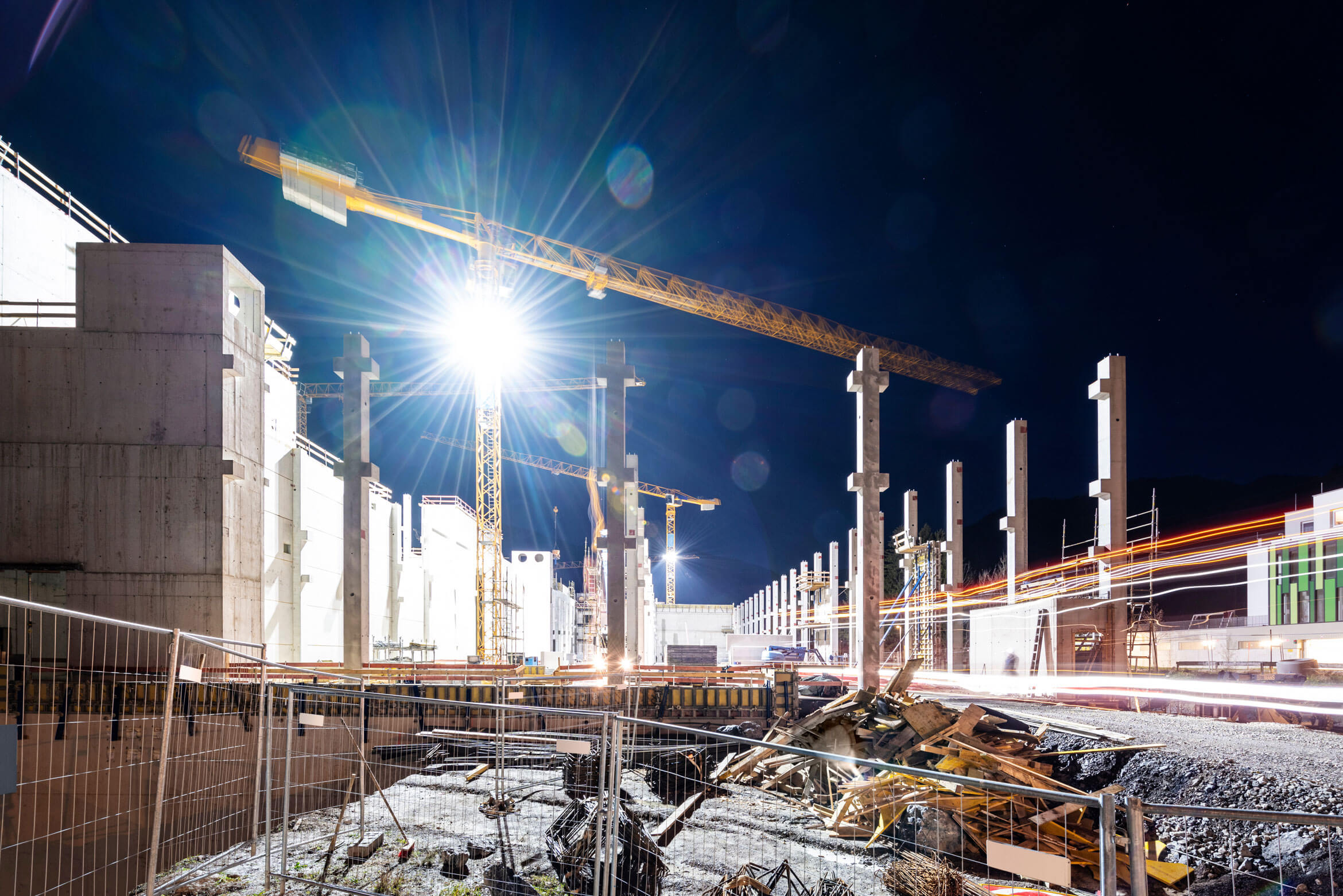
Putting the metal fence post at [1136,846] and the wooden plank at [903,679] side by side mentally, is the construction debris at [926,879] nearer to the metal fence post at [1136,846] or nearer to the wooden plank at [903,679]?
the metal fence post at [1136,846]

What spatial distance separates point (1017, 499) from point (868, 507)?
5835 mm

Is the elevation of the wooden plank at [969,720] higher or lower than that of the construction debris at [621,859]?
higher

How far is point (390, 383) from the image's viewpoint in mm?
84750

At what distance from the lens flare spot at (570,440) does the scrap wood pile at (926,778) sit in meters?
99.4

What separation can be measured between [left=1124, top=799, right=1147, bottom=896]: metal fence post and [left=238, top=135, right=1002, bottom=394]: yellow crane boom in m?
44.2

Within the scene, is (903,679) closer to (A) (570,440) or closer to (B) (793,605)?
(B) (793,605)

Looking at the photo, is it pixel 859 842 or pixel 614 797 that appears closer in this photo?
pixel 614 797

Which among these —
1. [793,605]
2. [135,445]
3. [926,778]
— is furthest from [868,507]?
[793,605]

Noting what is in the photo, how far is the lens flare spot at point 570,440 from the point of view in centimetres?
11119

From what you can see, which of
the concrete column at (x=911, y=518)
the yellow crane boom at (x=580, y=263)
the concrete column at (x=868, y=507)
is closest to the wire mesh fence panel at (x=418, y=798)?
the concrete column at (x=868, y=507)

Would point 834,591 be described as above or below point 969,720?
below

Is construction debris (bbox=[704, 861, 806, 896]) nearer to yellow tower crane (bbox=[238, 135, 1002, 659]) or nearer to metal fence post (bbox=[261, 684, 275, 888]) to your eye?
metal fence post (bbox=[261, 684, 275, 888])

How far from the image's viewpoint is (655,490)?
110750mm

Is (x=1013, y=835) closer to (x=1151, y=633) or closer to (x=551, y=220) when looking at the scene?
(x=1151, y=633)
